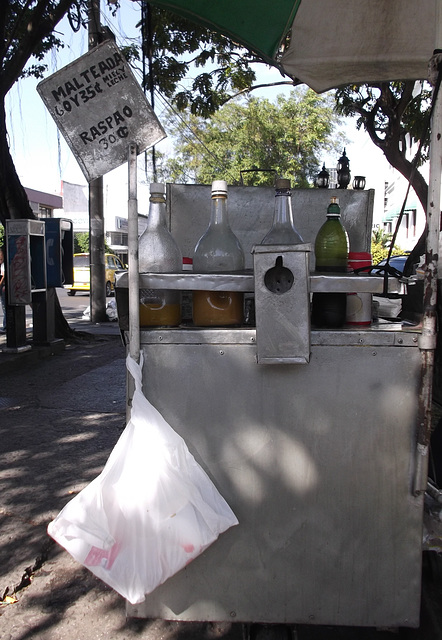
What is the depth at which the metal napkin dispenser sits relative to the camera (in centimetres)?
156

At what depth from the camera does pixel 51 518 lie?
10.6 ft

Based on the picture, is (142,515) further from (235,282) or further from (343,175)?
(343,175)

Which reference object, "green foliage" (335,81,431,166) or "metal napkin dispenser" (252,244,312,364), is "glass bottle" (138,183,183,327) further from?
"green foliage" (335,81,431,166)

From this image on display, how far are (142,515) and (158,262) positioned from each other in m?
0.81

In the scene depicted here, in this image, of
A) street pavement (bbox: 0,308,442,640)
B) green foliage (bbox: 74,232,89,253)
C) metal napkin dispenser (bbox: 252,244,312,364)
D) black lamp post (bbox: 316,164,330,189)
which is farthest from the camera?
green foliage (bbox: 74,232,89,253)

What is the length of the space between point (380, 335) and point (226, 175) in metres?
27.2

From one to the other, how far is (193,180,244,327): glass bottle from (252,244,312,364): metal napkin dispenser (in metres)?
0.21

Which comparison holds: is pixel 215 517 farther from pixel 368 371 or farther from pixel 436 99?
pixel 436 99

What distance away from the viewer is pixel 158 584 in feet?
5.14

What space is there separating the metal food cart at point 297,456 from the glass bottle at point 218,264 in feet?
0.29

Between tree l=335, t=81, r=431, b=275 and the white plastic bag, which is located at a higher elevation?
tree l=335, t=81, r=431, b=275

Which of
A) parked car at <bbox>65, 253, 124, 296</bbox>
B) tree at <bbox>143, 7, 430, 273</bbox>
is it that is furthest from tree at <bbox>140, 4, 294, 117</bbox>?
parked car at <bbox>65, 253, 124, 296</bbox>

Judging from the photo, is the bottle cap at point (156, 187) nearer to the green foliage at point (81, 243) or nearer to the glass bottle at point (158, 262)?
the glass bottle at point (158, 262)

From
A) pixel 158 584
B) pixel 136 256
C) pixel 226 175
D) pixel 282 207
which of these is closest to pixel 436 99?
pixel 282 207
